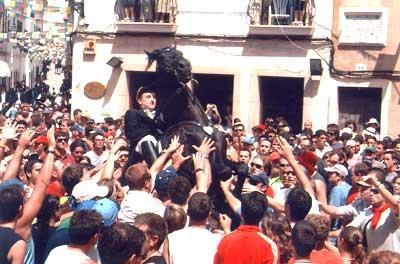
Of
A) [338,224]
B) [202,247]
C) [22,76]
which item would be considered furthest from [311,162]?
[22,76]

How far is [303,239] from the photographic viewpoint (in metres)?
6.33

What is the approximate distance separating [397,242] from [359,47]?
14.4 metres

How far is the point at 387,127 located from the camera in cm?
2158

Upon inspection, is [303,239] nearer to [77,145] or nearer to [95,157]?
[77,145]

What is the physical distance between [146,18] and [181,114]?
13.7m

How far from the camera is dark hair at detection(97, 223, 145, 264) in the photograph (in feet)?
18.3

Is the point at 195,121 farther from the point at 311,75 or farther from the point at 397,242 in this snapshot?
the point at 311,75

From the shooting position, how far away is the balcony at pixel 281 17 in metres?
21.7

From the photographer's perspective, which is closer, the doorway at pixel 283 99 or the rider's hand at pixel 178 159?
the rider's hand at pixel 178 159

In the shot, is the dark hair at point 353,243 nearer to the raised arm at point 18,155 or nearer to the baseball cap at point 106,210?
the baseball cap at point 106,210

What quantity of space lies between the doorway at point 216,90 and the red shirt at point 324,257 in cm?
1669

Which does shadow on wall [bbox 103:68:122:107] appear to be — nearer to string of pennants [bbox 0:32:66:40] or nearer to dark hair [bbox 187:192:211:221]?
dark hair [bbox 187:192:211:221]

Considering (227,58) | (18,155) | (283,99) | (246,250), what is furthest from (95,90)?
(246,250)

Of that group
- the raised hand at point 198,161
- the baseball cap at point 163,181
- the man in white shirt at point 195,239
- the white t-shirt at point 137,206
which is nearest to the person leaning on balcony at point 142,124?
the raised hand at point 198,161
